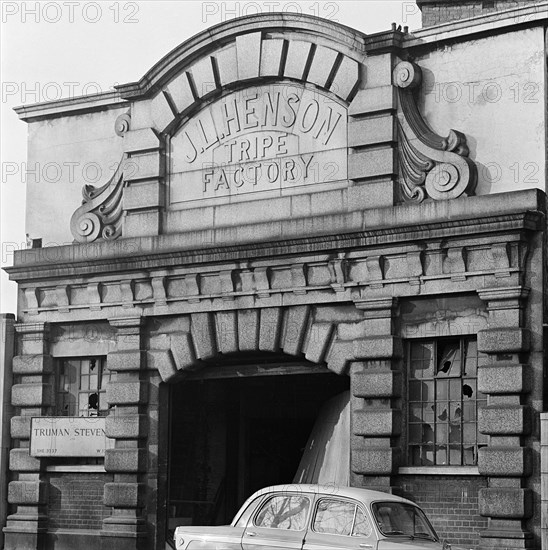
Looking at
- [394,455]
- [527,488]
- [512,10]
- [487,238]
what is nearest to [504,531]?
[527,488]

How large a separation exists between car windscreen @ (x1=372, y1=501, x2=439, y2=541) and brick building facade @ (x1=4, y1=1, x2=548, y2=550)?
3.57 meters

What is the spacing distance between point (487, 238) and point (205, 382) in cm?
752

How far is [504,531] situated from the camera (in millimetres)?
20781

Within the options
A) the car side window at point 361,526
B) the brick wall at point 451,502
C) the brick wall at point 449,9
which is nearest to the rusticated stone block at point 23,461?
the brick wall at point 451,502

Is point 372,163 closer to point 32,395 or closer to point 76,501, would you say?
point 32,395

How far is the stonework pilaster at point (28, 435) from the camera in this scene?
2622cm

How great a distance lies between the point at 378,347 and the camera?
22.5 m

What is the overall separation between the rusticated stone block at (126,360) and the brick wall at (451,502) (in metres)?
5.81

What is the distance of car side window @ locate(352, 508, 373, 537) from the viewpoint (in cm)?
1683

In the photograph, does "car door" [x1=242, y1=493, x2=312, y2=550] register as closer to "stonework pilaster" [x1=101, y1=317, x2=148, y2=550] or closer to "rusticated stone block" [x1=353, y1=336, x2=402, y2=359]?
"rusticated stone block" [x1=353, y1=336, x2=402, y2=359]

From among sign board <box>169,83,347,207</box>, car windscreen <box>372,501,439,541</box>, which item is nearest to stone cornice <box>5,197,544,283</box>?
sign board <box>169,83,347,207</box>

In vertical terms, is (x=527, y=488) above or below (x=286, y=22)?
below

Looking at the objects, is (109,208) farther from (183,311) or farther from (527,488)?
(527,488)

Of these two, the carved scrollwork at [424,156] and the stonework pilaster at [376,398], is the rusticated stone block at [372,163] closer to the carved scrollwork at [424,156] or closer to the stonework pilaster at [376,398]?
the carved scrollwork at [424,156]
